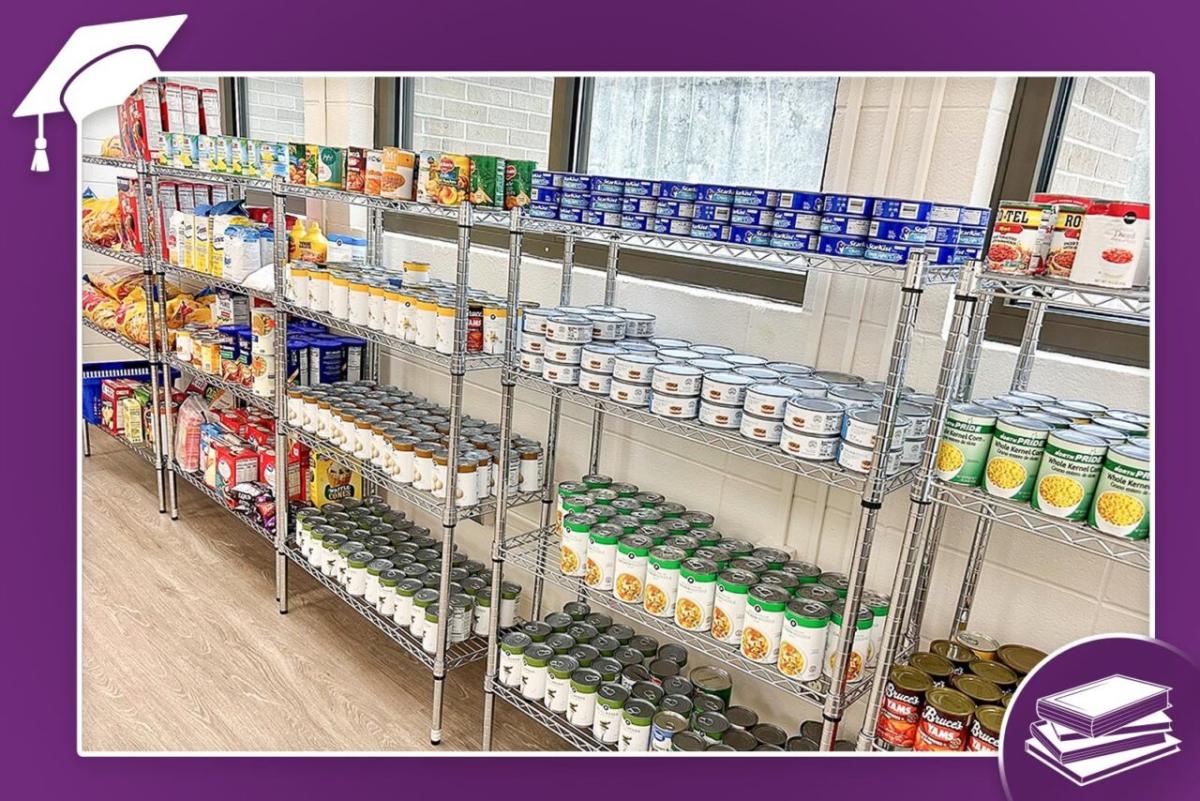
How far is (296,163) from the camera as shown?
2727 millimetres

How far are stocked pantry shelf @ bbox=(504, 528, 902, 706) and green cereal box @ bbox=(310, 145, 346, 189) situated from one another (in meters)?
1.28

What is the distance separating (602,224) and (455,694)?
165 centimetres

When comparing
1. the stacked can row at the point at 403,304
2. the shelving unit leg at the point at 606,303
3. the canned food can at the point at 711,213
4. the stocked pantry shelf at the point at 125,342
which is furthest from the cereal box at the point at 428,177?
the stocked pantry shelf at the point at 125,342

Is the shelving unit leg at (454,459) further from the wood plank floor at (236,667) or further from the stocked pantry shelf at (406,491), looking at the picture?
the wood plank floor at (236,667)

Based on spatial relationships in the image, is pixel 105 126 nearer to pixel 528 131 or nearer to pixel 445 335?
pixel 528 131

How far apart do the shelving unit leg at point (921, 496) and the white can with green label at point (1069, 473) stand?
7.1 inches

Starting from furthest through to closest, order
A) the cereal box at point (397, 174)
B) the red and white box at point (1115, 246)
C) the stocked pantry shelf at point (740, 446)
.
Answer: the cereal box at point (397, 174) < the stocked pantry shelf at point (740, 446) < the red and white box at point (1115, 246)

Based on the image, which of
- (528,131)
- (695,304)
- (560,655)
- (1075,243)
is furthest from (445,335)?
(1075,243)

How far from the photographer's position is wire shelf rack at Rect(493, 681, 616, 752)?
6.95 ft

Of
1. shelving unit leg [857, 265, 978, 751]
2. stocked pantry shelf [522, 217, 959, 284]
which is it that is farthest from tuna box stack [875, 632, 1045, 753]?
stocked pantry shelf [522, 217, 959, 284]

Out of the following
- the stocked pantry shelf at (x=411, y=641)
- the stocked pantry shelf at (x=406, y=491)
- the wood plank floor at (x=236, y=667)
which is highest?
the stocked pantry shelf at (x=406, y=491)

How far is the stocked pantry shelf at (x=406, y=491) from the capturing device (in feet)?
7.93
